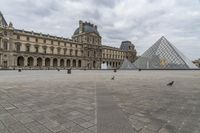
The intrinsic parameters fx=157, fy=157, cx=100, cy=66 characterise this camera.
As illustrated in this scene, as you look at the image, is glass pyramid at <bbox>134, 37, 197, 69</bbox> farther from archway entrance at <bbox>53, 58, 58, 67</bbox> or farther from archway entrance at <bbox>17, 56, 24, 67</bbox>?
archway entrance at <bbox>17, 56, 24, 67</bbox>

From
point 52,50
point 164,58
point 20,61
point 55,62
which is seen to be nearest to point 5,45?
point 20,61

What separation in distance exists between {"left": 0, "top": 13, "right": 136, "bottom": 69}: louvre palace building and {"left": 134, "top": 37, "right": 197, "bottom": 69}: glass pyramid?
34.0m

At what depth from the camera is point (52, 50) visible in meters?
60.7

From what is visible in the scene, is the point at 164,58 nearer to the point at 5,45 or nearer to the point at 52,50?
the point at 52,50

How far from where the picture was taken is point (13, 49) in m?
49.2

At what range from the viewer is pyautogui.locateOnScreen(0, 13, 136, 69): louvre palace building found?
47781 mm

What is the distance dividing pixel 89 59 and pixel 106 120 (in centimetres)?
7043

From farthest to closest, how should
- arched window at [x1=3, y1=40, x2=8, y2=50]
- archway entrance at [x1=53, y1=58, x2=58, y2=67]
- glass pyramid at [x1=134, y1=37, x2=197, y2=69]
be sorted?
archway entrance at [x1=53, y1=58, x2=58, y2=67]
arched window at [x1=3, y1=40, x2=8, y2=50]
glass pyramid at [x1=134, y1=37, x2=197, y2=69]

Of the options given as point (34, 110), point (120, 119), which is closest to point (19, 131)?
point (34, 110)

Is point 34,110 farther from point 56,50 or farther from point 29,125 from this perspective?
point 56,50

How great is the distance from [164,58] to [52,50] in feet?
134

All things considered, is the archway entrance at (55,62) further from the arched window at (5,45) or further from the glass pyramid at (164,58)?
the glass pyramid at (164,58)

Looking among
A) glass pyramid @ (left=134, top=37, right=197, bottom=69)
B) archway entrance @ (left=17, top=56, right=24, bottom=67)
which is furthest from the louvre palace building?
glass pyramid @ (left=134, top=37, right=197, bottom=69)

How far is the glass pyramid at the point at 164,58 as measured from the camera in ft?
122
